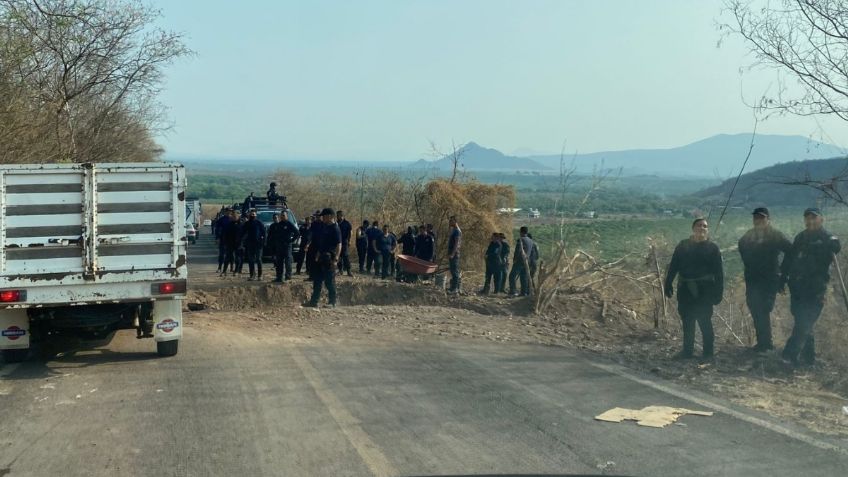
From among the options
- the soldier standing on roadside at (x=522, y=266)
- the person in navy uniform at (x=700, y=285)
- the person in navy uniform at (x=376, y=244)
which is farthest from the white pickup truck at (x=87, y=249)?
the person in navy uniform at (x=376, y=244)

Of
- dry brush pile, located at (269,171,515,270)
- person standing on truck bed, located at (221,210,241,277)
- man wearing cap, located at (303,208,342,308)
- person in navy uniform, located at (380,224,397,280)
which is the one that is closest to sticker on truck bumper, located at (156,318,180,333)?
man wearing cap, located at (303,208,342,308)

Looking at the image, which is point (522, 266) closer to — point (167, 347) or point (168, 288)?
point (167, 347)

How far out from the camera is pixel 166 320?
879 centimetres

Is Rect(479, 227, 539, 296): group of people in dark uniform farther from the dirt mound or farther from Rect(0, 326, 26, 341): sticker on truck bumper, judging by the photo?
Rect(0, 326, 26, 341): sticker on truck bumper

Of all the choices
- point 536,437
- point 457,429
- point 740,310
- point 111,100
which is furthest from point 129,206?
point 111,100

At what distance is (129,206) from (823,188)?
28.6 feet

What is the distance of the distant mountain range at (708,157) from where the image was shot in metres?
12.2

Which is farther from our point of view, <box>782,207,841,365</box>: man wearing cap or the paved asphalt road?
<box>782,207,841,365</box>: man wearing cap

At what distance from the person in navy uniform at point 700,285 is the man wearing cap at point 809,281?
0.90m

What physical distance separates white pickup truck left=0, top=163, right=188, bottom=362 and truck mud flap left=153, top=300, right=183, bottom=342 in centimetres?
1

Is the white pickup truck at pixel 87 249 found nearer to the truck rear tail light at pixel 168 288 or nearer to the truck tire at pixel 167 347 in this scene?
the truck rear tail light at pixel 168 288

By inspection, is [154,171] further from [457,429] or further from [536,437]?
[536,437]

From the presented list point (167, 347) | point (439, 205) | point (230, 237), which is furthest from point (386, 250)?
point (167, 347)

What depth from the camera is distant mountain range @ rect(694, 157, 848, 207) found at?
401 inches
